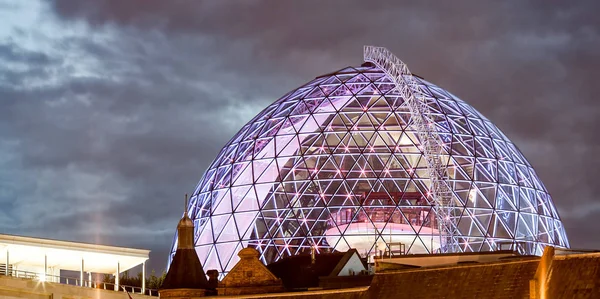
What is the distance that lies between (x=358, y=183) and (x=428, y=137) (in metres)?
4.77

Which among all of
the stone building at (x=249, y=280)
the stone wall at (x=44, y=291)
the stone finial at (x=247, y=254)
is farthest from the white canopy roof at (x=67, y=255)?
the stone finial at (x=247, y=254)

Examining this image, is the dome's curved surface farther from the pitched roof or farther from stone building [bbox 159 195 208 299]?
stone building [bbox 159 195 208 299]

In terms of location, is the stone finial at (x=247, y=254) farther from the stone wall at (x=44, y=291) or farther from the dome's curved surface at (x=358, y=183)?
the dome's curved surface at (x=358, y=183)

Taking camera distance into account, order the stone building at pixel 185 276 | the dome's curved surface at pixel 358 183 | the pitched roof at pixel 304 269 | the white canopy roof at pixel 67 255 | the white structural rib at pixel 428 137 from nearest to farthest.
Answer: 1. the white canopy roof at pixel 67 255
2. the stone building at pixel 185 276
3. the pitched roof at pixel 304 269
4. the white structural rib at pixel 428 137
5. the dome's curved surface at pixel 358 183

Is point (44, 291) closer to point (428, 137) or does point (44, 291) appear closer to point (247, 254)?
point (247, 254)

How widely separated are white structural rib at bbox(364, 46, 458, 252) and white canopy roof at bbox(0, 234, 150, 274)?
17314 mm

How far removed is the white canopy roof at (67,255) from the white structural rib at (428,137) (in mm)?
17314

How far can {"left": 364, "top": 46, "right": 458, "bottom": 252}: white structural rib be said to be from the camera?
83750mm

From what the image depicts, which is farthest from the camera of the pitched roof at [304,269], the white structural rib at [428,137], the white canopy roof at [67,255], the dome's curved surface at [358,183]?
the dome's curved surface at [358,183]

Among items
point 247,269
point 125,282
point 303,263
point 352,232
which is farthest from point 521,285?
point 125,282

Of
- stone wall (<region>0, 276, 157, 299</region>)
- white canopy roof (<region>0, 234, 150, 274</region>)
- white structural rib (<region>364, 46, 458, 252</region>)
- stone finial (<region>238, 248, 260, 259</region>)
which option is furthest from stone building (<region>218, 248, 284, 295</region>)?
white structural rib (<region>364, 46, 458, 252</region>)

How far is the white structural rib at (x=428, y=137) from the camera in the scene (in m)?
83.8

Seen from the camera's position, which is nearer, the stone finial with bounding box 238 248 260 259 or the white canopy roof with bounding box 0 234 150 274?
the white canopy roof with bounding box 0 234 150 274

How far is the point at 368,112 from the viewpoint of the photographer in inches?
3561
